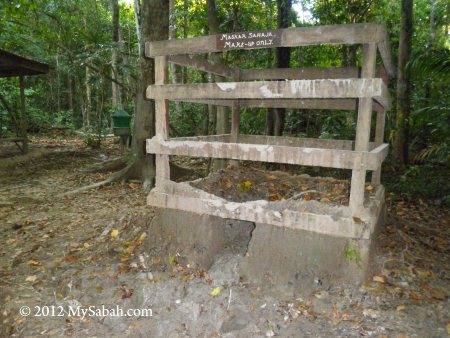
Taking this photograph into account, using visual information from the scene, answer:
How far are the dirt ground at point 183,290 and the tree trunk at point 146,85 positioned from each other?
6.74 ft

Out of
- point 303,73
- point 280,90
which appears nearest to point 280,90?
point 280,90

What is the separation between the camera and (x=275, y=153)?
302 centimetres

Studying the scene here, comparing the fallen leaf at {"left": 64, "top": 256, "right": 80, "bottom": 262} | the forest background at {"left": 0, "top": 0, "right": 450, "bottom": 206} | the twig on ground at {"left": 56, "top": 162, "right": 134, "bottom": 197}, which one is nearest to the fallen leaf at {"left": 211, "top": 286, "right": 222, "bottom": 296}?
the fallen leaf at {"left": 64, "top": 256, "right": 80, "bottom": 262}

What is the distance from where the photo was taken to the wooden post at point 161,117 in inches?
138

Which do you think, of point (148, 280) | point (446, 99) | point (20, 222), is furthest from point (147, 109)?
point (446, 99)

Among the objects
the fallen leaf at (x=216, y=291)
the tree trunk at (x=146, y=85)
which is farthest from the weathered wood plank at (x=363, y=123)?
the tree trunk at (x=146, y=85)

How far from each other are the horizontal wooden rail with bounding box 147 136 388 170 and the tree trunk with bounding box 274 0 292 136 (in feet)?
12.3

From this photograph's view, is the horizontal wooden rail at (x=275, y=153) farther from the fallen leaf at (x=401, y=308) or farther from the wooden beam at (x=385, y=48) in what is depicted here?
the fallen leaf at (x=401, y=308)

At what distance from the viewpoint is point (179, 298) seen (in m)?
3.24

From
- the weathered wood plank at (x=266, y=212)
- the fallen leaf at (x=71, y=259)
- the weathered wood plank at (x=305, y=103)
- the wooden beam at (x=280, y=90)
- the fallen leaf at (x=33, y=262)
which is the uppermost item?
the wooden beam at (x=280, y=90)

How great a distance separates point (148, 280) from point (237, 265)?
89 centimetres

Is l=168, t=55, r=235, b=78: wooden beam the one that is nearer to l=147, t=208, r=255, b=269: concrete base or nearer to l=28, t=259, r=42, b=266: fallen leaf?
l=147, t=208, r=255, b=269: concrete base

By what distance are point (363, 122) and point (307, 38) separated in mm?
A: 802

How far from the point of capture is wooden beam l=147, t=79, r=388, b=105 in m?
2.70
